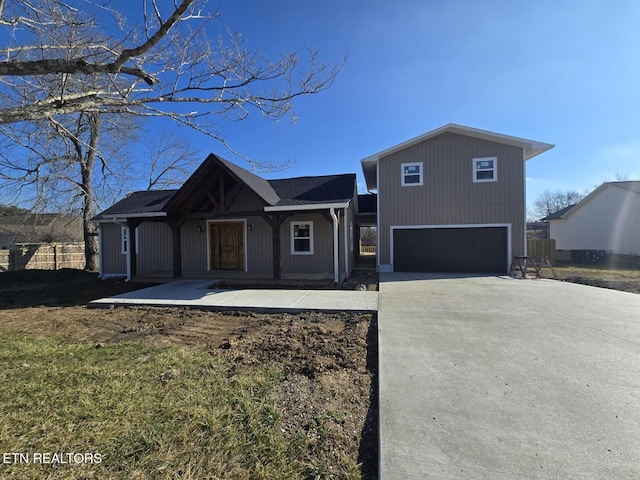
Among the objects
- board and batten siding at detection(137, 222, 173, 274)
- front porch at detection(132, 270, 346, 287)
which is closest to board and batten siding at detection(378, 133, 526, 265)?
front porch at detection(132, 270, 346, 287)

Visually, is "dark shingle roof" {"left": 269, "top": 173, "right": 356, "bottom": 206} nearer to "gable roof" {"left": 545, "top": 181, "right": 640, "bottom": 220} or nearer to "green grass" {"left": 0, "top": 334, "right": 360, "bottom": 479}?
"green grass" {"left": 0, "top": 334, "right": 360, "bottom": 479}

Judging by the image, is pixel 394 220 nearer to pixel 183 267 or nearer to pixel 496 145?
pixel 496 145

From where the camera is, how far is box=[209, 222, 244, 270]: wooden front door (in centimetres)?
1162

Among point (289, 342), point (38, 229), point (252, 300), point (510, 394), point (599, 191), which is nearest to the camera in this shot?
point (510, 394)

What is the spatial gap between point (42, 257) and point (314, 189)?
626 inches

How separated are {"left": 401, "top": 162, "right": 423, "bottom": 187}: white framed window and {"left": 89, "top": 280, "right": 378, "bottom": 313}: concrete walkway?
6.64 meters

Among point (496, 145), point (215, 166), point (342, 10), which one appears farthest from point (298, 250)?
point (496, 145)

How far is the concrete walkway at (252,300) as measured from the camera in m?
6.18

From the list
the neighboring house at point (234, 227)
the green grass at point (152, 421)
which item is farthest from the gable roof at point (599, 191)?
the green grass at point (152, 421)

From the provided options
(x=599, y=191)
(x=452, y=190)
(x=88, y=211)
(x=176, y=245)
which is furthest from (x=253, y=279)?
(x=599, y=191)

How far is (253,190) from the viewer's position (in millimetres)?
8914

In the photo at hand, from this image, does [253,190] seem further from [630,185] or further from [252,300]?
[630,185]

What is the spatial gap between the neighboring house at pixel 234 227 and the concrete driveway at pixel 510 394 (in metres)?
5.13

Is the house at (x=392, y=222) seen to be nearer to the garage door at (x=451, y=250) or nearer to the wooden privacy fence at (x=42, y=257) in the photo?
the garage door at (x=451, y=250)
